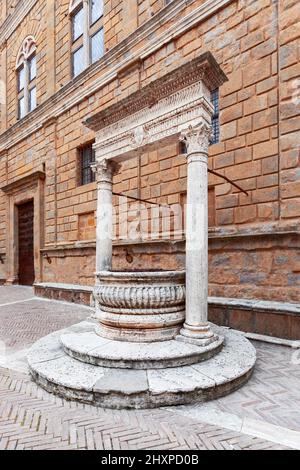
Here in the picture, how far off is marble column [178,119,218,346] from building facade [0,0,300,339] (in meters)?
1.47

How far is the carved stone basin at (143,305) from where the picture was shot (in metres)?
4.27

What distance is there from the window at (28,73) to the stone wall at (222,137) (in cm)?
269

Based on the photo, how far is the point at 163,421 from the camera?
9.50 ft

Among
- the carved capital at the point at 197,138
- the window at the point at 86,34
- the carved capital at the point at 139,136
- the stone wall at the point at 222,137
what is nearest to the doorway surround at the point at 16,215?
the stone wall at the point at 222,137

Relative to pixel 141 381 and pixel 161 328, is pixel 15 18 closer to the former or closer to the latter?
pixel 161 328

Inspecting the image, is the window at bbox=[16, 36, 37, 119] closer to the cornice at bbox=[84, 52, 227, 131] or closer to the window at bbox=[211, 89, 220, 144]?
the window at bbox=[211, 89, 220, 144]

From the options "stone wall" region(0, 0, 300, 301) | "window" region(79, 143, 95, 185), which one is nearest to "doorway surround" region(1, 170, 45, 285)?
"stone wall" region(0, 0, 300, 301)

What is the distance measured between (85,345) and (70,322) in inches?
117

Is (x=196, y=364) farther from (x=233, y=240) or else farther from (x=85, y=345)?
(x=233, y=240)

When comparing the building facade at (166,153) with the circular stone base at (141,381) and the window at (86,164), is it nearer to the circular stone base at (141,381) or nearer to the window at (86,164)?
the window at (86,164)

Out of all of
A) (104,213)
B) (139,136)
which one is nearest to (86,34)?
(139,136)

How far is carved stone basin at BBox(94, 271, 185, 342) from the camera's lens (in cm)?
427

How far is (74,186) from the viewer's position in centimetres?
1141
